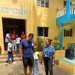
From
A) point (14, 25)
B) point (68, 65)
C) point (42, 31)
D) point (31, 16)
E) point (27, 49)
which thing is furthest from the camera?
point (14, 25)

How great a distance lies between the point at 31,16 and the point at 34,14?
985 mm

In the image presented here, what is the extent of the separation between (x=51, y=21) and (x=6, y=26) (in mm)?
4161

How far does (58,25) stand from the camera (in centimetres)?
1559

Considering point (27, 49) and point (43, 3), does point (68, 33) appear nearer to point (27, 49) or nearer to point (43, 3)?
point (43, 3)

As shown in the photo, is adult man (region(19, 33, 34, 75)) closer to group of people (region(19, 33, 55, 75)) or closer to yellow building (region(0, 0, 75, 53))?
group of people (region(19, 33, 55, 75))

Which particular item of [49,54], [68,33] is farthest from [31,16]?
[49,54]

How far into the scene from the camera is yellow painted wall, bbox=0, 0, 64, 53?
11672 mm

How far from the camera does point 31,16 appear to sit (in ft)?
42.8

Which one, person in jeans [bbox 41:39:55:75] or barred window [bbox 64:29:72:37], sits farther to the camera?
barred window [bbox 64:29:72:37]

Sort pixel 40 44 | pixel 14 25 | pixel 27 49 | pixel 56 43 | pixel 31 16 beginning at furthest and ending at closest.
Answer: pixel 14 25
pixel 56 43
pixel 31 16
pixel 40 44
pixel 27 49

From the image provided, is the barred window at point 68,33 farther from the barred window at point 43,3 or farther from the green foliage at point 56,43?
the barred window at point 43,3

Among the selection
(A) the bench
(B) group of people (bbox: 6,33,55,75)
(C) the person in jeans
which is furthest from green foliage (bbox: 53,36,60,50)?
(C) the person in jeans

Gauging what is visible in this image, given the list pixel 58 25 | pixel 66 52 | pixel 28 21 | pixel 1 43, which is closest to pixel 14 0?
pixel 28 21

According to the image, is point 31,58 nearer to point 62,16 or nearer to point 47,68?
point 47,68
